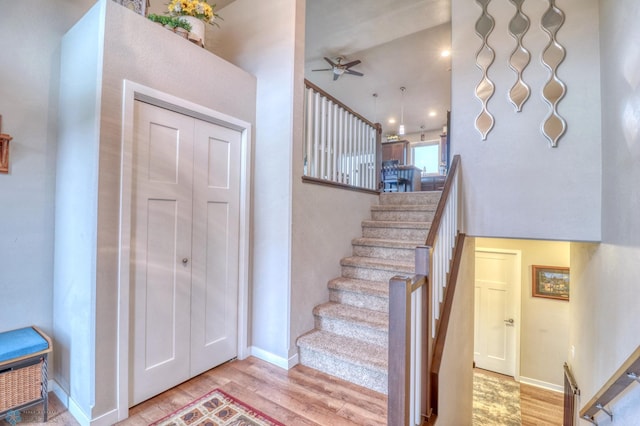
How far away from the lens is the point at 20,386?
177 centimetres

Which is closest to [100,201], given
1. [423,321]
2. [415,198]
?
[423,321]

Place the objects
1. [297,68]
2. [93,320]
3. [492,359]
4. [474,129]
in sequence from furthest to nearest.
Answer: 1. [492,359]
2. [474,129]
3. [297,68]
4. [93,320]

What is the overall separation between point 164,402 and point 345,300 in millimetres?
1683

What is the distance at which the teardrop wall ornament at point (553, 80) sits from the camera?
2.48 meters

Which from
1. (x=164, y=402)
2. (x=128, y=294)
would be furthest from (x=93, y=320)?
(x=164, y=402)

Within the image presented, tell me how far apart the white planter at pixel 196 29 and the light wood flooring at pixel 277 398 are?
8.83ft

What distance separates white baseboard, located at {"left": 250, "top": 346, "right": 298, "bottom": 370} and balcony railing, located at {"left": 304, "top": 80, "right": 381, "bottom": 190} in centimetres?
165

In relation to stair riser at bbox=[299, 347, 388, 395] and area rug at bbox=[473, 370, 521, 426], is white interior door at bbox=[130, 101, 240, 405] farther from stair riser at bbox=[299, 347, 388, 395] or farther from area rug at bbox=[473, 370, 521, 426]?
area rug at bbox=[473, 370, 521, 426]

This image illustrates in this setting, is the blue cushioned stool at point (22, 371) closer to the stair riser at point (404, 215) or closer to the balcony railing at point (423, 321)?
the balcony railing at point (423, 321)

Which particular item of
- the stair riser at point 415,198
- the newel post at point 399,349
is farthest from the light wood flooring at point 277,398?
the stair riser at point 415,198

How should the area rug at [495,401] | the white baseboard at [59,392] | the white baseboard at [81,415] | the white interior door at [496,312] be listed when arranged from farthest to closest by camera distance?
the white interior door at [496,312] → the area rug at [495,401] → the white baseboard at [59,392] → the white baseboard at [81,415]

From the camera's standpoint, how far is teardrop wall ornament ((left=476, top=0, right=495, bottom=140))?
276cm

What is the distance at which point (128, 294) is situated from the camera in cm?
193

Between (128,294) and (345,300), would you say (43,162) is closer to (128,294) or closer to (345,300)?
(128,294)
